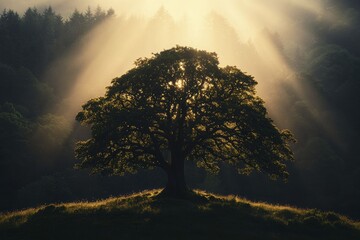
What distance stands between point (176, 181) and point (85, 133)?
93.9m

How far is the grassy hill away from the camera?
26.7 metres

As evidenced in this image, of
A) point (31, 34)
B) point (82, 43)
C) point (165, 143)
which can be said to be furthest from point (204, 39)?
point (165, 143)

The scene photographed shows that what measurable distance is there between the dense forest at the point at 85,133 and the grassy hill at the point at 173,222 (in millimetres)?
68783

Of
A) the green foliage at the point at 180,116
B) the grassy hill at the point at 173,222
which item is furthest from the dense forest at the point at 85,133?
the grassy hill at the point at 173,222

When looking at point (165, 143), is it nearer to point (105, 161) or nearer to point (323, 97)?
point (105, 161)

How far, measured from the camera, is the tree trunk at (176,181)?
3928cm

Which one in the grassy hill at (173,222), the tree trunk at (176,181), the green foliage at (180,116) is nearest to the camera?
the grassy hill at (173,222)

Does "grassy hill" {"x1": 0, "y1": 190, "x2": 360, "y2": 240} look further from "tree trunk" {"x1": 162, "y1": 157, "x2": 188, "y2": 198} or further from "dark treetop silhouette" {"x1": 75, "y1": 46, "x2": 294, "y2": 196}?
"dark treetop silhouette" {"x1": 75, "y1": 46, "x2": 294, "y2": 196}

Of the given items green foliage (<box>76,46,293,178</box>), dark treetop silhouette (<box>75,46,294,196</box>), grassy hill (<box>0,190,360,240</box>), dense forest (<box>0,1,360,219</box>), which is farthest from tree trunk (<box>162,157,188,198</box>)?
dense forest (<box>0,1,360,219</box>)

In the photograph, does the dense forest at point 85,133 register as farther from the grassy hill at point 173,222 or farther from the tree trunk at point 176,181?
the grassy hill at point 173,222

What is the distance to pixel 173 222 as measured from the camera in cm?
2906

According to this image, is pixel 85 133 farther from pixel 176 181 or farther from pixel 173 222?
pixel 173 222

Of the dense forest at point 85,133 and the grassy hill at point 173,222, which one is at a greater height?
the dense forest at point 85,133

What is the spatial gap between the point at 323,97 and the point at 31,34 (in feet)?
Answer: 372
